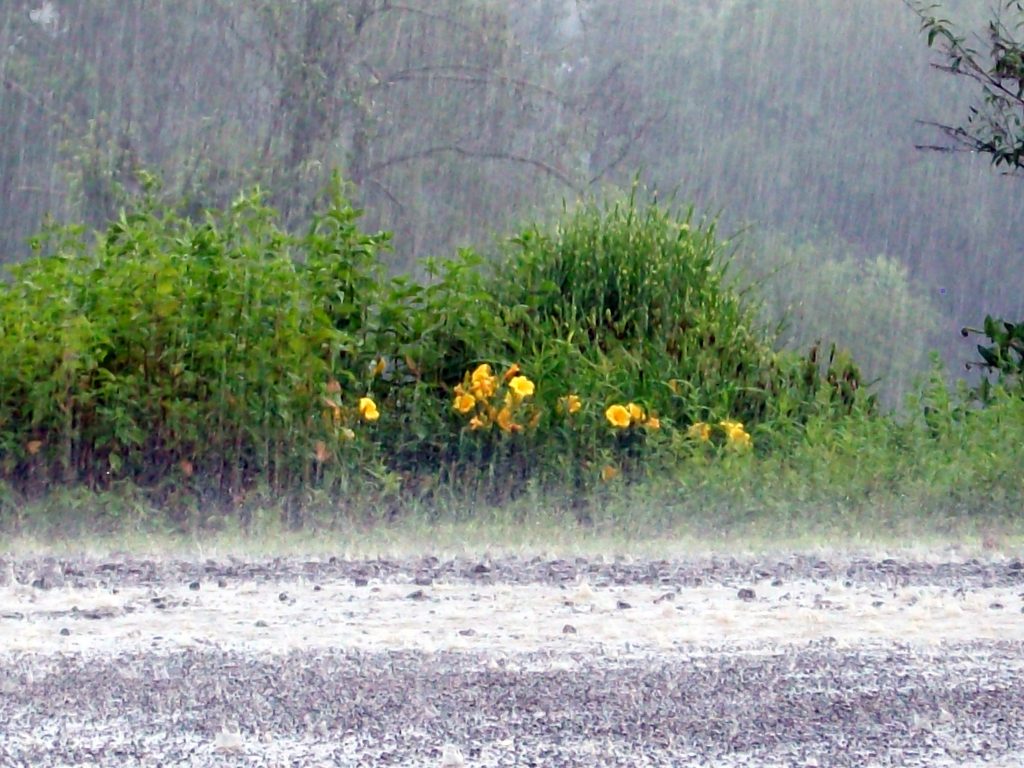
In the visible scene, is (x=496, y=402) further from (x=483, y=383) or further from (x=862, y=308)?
(x=862, y=308)

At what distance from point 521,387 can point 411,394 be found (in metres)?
0.65

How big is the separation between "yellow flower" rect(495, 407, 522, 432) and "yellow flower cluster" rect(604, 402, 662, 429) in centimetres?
51

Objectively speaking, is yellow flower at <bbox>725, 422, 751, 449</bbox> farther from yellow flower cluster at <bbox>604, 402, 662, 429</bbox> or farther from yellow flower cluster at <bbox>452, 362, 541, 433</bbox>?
yellow flower cluster at <bbox>452, 362, 541, 433</bbox>

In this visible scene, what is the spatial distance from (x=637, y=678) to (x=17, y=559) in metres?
3.18

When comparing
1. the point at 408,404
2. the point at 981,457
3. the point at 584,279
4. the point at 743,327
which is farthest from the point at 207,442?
the point at 981,457

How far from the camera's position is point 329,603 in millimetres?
A: 5418

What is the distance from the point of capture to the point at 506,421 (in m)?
8.75

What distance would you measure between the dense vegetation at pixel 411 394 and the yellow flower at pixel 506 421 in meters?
0.01

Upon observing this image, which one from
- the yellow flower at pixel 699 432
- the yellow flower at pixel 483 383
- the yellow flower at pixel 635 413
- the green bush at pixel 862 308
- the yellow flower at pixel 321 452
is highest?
the green bush at pixel 862 308

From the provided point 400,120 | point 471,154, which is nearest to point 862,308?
point 400,120

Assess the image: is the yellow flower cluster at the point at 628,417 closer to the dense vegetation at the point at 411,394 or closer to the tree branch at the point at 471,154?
the dense vegetation at the point at 411,394

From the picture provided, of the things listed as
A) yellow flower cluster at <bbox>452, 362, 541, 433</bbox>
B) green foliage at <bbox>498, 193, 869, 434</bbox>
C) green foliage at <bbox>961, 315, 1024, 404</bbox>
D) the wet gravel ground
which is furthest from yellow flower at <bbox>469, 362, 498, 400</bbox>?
the wet gravel ground

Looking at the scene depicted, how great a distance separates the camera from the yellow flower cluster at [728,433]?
8.91 metres

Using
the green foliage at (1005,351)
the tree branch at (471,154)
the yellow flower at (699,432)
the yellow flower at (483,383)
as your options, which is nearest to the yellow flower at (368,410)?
the yellow flower at (483,383)
